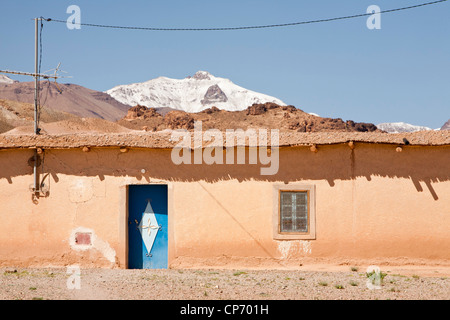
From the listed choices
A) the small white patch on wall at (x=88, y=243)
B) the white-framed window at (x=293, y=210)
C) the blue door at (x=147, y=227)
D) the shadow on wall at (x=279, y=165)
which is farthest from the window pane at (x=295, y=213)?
the small white patch on wall at (x=88, y=243)

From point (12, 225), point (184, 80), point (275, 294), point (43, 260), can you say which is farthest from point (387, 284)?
point (184, 80)

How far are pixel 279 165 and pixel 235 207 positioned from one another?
1233 millimetres

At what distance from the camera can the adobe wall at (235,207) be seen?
11.2m

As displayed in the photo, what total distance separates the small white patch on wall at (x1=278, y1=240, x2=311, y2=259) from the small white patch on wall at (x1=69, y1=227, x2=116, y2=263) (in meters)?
3.44

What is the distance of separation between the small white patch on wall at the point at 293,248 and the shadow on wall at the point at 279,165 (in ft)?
4.09

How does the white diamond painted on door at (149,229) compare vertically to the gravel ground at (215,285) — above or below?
above

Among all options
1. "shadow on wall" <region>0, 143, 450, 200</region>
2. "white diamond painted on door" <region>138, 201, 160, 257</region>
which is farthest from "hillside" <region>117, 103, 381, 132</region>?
"white diamond painted on door" <region>138, 201, 160, 257</region>

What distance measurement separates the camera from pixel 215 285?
30.7 feet

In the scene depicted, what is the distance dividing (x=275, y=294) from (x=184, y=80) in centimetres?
14074

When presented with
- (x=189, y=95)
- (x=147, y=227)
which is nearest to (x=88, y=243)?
(x=147, y=227)

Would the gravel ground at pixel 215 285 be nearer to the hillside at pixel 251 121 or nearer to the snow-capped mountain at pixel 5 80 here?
the hillside at pixel 251 121

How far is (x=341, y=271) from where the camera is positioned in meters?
11.1

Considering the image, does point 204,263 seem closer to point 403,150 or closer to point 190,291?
point 190,291
